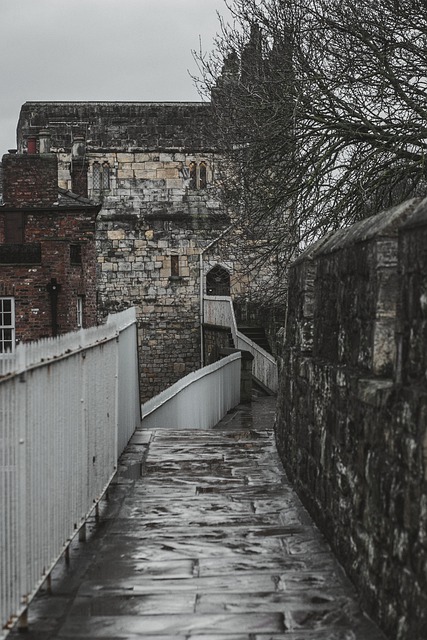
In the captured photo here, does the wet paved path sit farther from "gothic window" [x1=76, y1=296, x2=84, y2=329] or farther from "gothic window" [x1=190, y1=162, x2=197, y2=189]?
"gothic window" [x1=190, y1=162, x2=197, y2=189]

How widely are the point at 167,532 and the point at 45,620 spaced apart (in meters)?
2.13

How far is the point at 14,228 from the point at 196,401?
13140 mm

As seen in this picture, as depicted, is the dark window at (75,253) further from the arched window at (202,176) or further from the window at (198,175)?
the arched window at (202,176)

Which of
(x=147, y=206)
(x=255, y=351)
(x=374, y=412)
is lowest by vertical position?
(x=255, y=351)

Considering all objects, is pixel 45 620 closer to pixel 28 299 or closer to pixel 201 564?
pixel 201 564

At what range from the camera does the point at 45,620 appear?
5246 millimetres

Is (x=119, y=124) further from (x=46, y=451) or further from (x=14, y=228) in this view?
(x=46, y=451)

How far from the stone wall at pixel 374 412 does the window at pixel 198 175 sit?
33901 mm

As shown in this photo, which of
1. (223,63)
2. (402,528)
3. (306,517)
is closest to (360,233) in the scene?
(402,528)

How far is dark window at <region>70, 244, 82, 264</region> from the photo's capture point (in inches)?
1145

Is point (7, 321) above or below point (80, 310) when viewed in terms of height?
below

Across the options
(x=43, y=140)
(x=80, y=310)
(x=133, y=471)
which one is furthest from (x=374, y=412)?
(x=43, y=140)

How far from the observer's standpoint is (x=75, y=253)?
2920 cm

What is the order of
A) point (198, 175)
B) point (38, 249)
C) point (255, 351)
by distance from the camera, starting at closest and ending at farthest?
point (255, 351) < point (38, 249) < point (198, 175)
